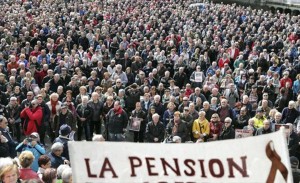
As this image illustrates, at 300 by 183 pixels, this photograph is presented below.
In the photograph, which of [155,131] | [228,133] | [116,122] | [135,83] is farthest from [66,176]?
[135,83]

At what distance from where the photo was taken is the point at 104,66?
1841 centimetres

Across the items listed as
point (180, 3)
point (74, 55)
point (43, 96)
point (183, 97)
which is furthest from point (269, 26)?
point (43, 96)

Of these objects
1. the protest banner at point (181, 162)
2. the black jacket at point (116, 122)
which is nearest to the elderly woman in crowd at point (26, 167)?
the protest banner at point (181, 162)

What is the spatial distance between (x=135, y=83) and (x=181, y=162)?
11301 millimetres

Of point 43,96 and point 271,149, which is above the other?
point 271,149

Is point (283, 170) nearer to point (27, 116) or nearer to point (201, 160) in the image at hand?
point (201, 160)

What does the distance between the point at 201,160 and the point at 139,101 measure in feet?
34.0

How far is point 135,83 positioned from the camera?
15.5m

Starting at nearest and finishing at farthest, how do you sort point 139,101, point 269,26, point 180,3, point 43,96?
point 43,96
point 139,101
point 269,26
point 180,3

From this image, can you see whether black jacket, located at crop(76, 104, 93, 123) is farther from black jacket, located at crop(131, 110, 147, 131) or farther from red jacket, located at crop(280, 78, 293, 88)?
red jacket, located at crop(280, 78, 293, 88)

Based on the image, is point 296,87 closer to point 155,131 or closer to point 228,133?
point 228,133

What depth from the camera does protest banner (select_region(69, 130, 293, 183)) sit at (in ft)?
13.5

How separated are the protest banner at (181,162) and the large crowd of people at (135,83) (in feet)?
6.67

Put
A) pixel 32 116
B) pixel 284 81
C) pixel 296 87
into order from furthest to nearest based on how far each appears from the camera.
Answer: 1. pixel 284 81
2. pixel 296 87
3. pixel 32 116
